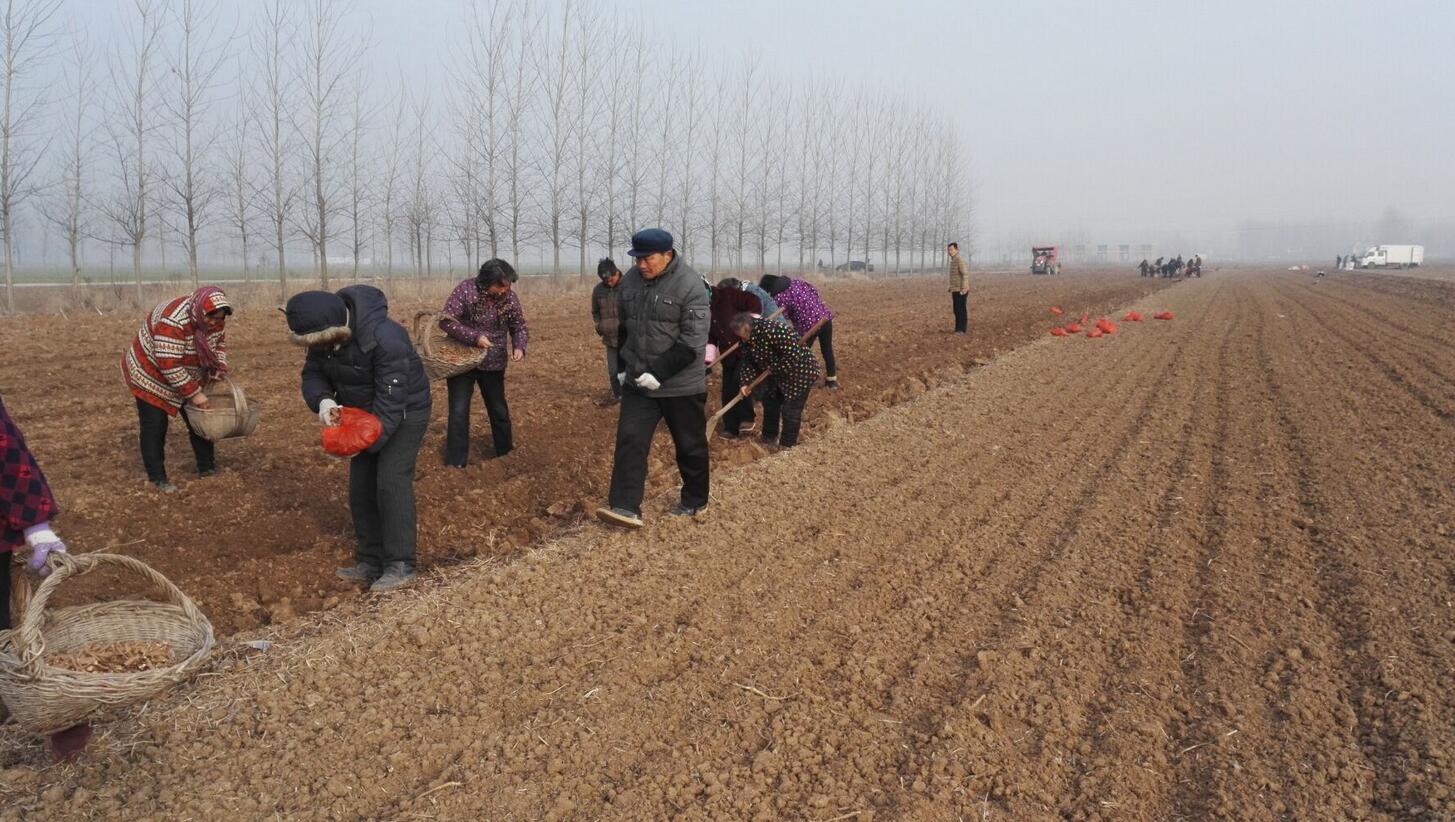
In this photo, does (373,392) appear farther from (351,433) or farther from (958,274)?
(958,274)

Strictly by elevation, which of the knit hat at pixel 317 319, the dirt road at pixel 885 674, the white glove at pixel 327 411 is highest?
the knit hat at pixel 317 319

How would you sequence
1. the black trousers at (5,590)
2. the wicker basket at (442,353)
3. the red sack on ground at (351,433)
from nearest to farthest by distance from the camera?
the black trousers at (5,590) < the red sack on ground at (351,433) < the wicker basket at (442,353)

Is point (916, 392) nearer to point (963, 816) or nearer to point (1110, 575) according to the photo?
point (1110, 575)

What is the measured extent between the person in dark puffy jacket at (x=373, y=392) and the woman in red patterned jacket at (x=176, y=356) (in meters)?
1.54

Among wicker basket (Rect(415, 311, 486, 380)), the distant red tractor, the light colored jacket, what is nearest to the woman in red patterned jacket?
wicker basket (Rect(415, 311, 486, 380))

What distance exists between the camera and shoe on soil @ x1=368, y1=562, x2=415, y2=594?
463cm

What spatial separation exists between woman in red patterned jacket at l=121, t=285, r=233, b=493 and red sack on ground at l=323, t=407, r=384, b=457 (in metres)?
1.91

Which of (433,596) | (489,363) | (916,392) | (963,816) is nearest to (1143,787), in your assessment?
(963,816)

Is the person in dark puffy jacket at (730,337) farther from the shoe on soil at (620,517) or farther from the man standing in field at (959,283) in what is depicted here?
the man standing in field at (959,283)

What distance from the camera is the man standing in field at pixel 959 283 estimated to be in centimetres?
1523

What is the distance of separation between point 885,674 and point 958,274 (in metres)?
13.0

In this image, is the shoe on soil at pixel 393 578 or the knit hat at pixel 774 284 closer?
the shoe on soil at pixel 393 578

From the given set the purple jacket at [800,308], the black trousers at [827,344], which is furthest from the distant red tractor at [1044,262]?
the purple jacket at [800,308]

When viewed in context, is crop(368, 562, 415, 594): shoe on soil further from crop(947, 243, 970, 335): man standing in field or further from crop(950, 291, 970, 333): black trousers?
crop(950, 291, 970, 333): black trousers
